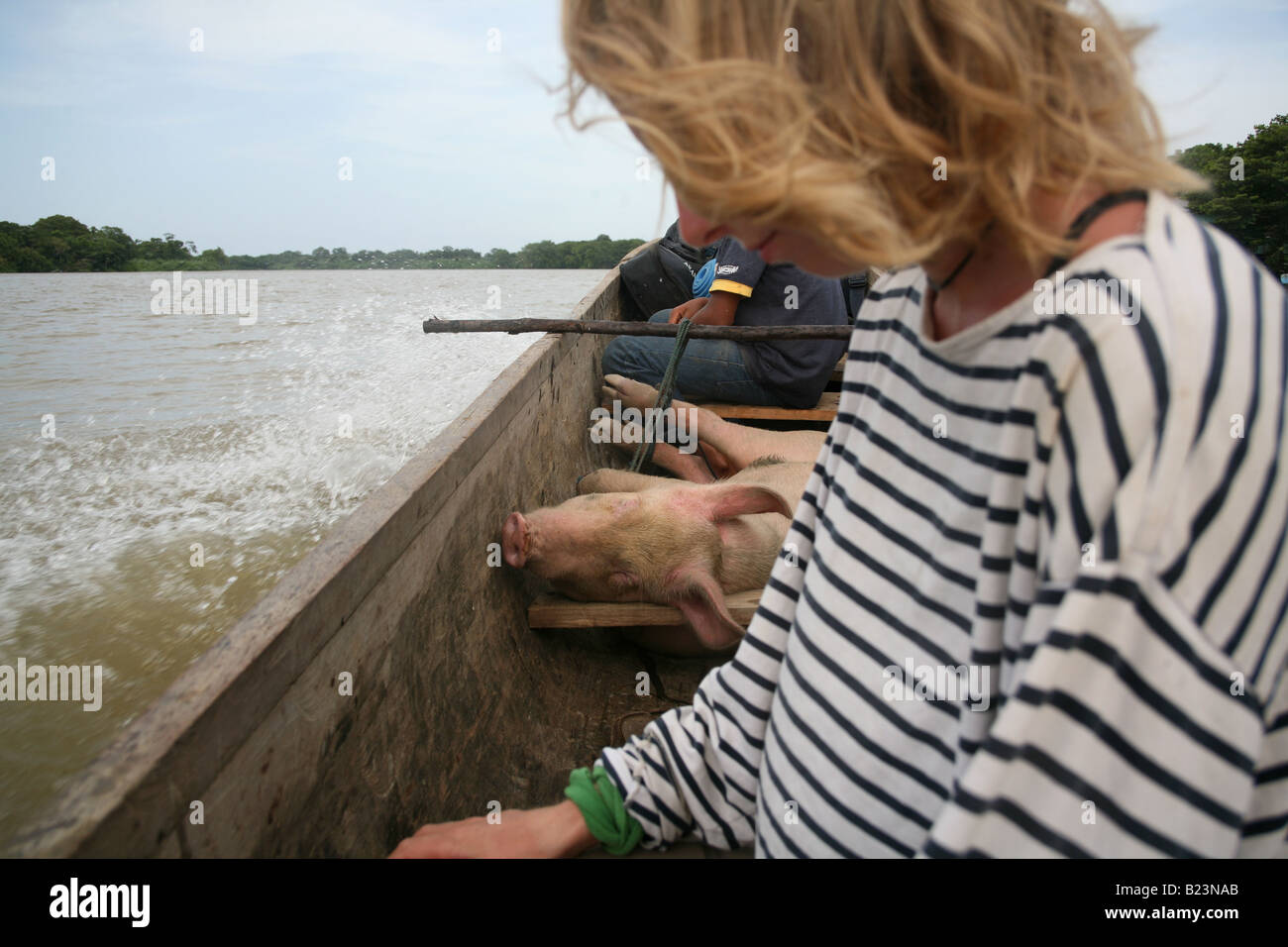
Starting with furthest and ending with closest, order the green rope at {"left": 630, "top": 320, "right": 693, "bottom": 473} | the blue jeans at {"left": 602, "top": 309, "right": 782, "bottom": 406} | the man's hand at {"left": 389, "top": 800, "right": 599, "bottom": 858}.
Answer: the blue jeans at {"left": 602, "top": 309, "right": 782, "bottom": 406} < the green rope at {"left": 630, "top": 320, "right": 693, "bottom": 473} < the man's hand at {"left": 389, "top": 800, "right": 599, "bottom": 858}


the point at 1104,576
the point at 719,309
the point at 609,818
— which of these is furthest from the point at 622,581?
the point at 719,309

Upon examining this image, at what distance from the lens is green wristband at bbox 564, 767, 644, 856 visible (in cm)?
139

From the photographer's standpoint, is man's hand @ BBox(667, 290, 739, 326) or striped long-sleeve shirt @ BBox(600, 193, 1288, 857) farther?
man's hand @ BBox(667, 290, 739, 326)

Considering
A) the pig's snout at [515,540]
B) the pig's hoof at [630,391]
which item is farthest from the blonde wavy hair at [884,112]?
the pig's hoof at [630,391]

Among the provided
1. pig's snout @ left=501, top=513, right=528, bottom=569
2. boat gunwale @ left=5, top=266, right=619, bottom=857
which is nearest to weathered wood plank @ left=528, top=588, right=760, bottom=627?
pig's snout @ left=501, top=513, right=528, bottom=569

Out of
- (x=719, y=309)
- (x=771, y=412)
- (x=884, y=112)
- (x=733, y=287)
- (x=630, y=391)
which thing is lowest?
(x=771, y=412)

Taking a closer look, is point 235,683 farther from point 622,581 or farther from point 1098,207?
point 622,581

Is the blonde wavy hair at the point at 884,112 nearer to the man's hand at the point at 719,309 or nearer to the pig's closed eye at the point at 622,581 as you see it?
the pig's closed eye at the point at 622,581

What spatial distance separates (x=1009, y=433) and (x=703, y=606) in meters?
2.32

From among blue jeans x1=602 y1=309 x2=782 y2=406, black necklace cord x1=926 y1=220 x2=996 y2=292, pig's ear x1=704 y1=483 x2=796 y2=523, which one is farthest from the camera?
blue jeans x1=602 y1=309 x2=782 y2=406

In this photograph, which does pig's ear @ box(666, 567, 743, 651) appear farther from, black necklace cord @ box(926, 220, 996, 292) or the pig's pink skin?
black necklace cord @ box(926, 220, 996, 292)

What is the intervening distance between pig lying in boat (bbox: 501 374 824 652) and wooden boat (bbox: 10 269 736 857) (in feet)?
0.50

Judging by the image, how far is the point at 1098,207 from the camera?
0.83 m

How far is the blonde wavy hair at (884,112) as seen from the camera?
32.0 inches
